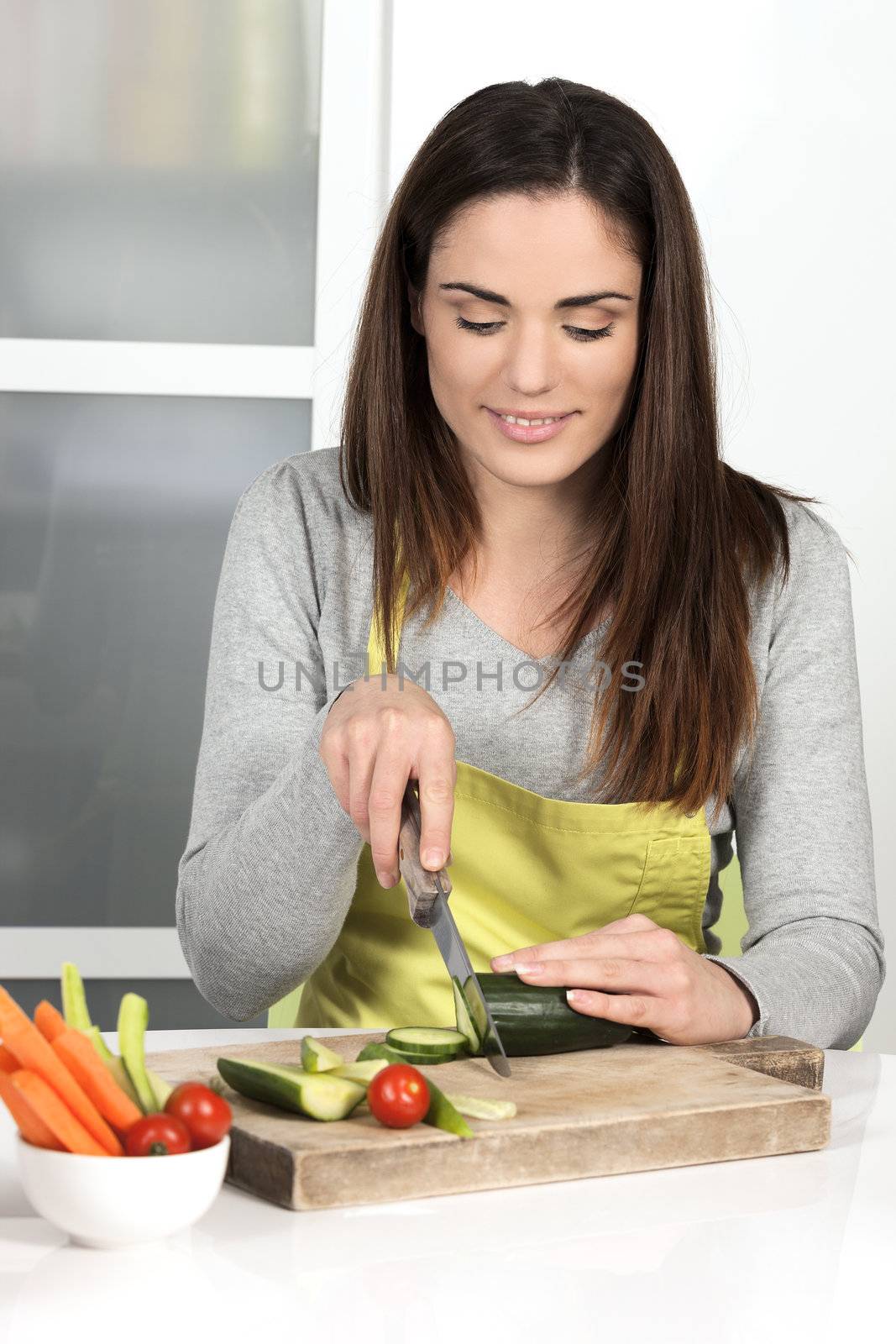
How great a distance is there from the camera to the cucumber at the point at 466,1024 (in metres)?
1.20

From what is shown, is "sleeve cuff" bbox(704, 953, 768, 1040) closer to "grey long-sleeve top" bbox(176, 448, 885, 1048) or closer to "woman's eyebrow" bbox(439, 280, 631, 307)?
"grey long-sleeve top" bbox(176, 448, 885, 1048)

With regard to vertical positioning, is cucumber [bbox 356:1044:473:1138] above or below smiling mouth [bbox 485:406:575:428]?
below

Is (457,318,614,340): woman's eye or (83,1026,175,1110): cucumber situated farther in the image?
(457,318,614,340): woman's eye

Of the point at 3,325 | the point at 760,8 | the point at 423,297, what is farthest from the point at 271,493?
the point at 760,8

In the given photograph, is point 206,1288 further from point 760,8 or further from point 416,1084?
point 760,8

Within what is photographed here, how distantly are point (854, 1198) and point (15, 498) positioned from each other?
86.6 inches

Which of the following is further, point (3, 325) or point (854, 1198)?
point (3, 325)

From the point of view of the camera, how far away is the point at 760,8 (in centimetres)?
274

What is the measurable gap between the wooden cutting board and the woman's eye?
0.71 metres

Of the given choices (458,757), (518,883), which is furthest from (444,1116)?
(458,757)

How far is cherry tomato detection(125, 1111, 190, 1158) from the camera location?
33.1 inches

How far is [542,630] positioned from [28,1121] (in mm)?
1003

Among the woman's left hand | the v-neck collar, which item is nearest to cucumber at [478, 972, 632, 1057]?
the woman's left hand

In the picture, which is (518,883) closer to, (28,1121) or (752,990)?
(752,990)
